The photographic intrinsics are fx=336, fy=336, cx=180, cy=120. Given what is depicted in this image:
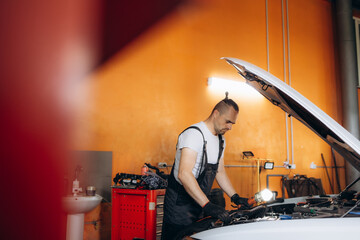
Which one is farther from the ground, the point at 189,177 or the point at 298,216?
the point at 189,177

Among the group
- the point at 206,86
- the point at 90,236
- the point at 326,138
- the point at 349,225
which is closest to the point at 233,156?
the point at 206,86

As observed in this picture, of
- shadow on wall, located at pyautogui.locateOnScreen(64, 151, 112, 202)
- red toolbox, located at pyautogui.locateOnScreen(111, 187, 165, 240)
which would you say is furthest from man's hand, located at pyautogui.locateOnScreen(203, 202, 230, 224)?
shadow on wall, located at pyautogui.locateOnScreen(64, 151, 112, 202)

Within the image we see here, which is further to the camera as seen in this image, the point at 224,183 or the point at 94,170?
the point at 94,170

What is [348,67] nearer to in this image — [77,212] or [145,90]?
[145,90]

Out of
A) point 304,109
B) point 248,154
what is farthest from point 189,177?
point 248,154

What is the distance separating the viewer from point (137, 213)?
10.6 feet

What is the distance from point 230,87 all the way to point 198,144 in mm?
3078

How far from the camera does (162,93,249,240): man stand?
2123 mm

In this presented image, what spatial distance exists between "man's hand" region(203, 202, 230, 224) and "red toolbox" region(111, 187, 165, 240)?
1.34 m

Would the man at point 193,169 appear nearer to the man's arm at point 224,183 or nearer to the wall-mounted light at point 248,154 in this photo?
the man's arm at point 224,183

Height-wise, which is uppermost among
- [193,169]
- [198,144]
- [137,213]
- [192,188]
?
[198,144]

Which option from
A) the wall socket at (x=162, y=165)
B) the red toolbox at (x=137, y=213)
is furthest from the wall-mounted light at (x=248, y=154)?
the red toolbox at (x=137, y=213)

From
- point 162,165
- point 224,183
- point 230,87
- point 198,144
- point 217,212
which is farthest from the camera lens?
point 230,87

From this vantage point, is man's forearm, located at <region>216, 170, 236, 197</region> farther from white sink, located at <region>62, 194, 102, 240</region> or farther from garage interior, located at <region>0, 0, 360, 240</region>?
white sink, located at <region>62, 194, 102, 240</region>
